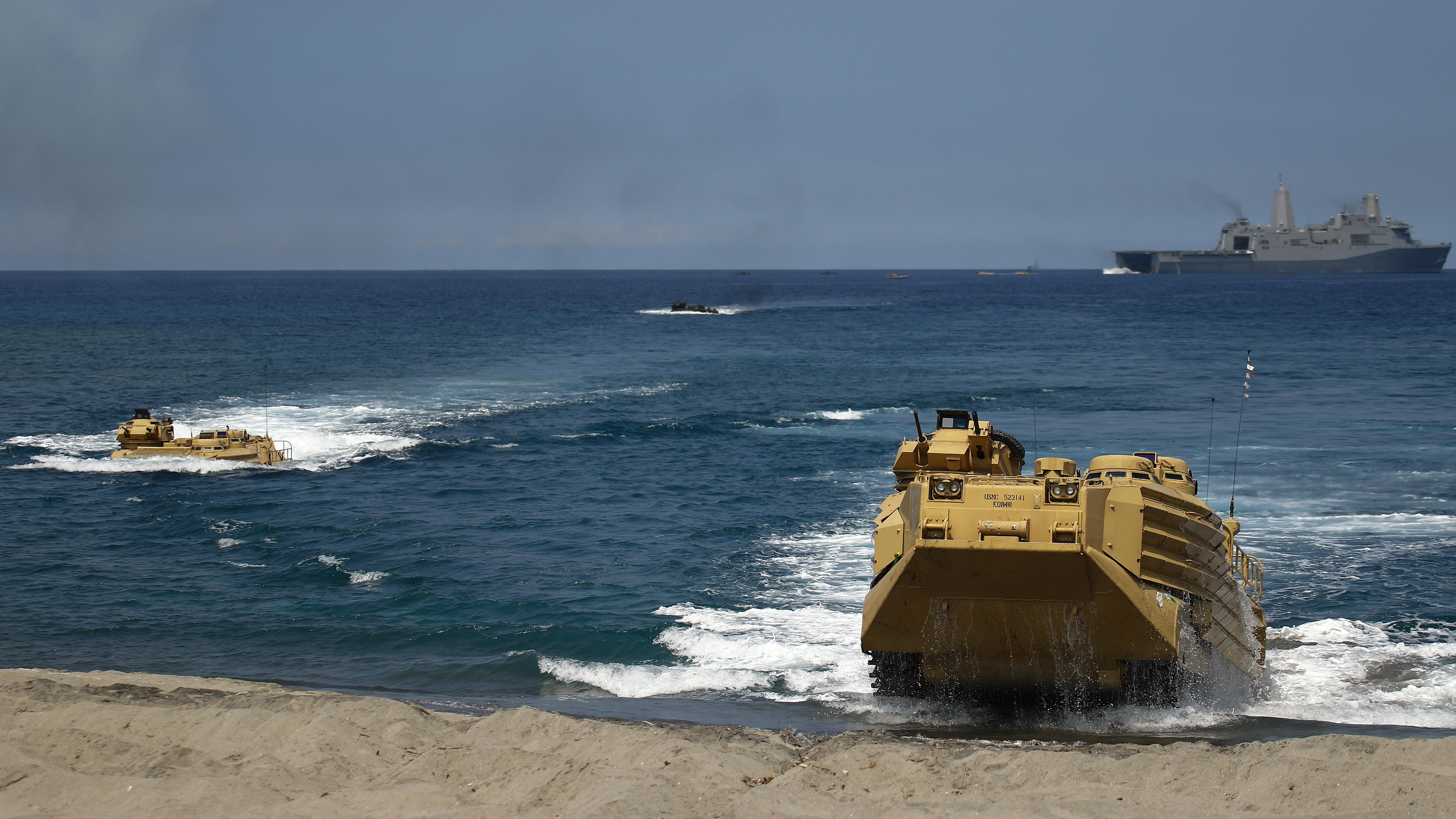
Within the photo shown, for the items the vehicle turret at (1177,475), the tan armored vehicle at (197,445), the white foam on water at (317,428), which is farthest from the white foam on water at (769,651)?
the tan armored vehicle at (197,445)

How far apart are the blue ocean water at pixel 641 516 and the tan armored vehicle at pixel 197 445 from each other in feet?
2.75

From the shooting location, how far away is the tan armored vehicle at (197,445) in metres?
38.3

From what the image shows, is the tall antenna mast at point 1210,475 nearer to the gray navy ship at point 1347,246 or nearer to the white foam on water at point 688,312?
the white foam on water at point 688,312

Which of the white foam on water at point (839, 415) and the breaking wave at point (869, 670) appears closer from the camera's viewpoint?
the breaking wave at point (869, 670)

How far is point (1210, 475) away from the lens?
33.8 metres

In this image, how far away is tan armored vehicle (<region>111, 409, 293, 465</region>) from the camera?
38344mm

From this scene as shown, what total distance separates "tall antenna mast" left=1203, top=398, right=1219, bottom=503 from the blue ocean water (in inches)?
9.4

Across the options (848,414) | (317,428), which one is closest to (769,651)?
(848,414)

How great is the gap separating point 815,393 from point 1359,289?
414ft

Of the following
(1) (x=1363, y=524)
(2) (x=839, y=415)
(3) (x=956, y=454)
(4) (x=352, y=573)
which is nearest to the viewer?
(3) (x=956, y=454)

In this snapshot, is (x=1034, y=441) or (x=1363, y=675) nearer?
(x=1363, y=675)

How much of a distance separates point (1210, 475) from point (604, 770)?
2608 cm

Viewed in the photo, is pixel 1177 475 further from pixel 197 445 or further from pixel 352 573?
pixel 197 445

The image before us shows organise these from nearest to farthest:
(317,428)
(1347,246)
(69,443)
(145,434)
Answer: (145,434) → (69,443) → (317,428) → (1347,246)
